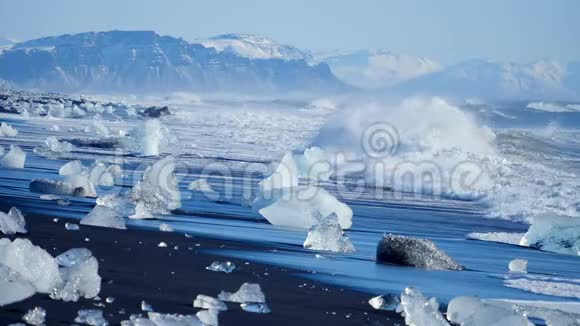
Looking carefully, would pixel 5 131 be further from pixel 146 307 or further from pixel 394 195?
pixel 146 307

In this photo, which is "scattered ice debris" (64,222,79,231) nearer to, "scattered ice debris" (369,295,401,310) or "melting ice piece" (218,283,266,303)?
"melting ice piece" (218,283,266,303)

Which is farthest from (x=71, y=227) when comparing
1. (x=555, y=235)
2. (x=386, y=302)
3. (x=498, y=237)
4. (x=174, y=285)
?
(x=498, y=237)

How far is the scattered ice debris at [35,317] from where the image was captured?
14.3 ft

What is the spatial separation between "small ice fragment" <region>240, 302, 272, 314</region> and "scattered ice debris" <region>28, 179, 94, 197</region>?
6.01m

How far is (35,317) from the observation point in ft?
14.5

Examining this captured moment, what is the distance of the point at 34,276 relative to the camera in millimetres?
4969

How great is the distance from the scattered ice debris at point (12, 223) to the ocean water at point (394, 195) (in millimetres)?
1402

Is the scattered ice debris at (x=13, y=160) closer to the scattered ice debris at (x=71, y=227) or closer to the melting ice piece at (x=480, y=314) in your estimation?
the scattered ice debris at (x=71, y=227)

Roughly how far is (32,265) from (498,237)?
666 centimetres

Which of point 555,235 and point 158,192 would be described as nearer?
point 555,235

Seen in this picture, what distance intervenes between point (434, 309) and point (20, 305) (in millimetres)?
1946

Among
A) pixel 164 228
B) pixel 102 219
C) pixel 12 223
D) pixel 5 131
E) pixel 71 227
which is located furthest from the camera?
pixel 5 131

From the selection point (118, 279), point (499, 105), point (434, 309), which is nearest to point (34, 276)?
point (118, 279)

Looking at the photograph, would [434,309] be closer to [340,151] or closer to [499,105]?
[340,151]
